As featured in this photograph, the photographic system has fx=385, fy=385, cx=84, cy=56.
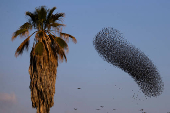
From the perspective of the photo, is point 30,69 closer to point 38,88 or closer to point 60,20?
point 38,88

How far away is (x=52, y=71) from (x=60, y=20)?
489cm

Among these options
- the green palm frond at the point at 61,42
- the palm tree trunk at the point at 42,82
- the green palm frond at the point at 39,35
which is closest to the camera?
the palm tree trunk at the point at 42,82

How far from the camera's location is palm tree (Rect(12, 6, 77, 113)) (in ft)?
98.2

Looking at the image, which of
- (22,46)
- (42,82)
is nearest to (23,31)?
(22,46)

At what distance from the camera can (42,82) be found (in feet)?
98.2

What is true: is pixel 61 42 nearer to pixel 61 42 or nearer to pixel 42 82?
pixel 61 42

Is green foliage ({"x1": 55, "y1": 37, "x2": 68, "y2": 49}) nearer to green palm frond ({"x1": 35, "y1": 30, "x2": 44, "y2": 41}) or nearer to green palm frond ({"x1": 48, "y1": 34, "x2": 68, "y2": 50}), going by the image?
green palm frond ({"x1": 48, "y1": 34, "x2": 68, "y2": 50})

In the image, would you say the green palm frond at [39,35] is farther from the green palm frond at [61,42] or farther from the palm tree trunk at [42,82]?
the palm tree trunk at [42,82]

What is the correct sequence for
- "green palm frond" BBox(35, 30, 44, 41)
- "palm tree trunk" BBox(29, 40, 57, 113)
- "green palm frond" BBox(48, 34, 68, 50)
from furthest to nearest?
1. "green palm frond" BBox(48, 34, 68, 50)
2. "green palm frond" BBox(35, 30, 44, 41)
3. "palm tree trunk" BBox(29, 40, 57, 113)

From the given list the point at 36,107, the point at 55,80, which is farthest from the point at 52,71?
the point at 36,107

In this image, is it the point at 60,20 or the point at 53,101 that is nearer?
the point at 53,101

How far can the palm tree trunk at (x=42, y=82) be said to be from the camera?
98.1 feet

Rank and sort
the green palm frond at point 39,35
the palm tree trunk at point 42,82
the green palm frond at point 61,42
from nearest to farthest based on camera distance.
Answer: the palm tree trunk at point 42,82, the green palm frond at point 39,35, the green palm frond at point 61,42

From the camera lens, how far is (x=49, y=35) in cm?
3192
